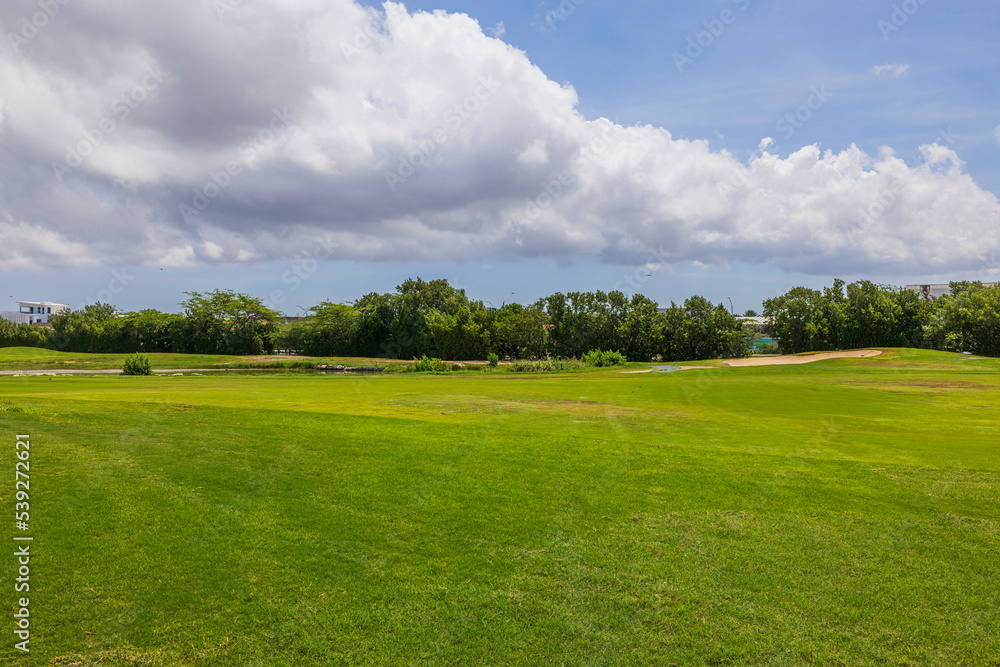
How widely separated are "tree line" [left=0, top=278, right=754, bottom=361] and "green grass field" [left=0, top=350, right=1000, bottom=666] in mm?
51260

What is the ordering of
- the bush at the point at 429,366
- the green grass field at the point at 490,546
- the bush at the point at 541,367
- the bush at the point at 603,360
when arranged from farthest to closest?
1. the bush at the point at 603,360
2. the bush at the point at 429,366
3. the bush at the point at 541,367
4. the green grass field at the point at 490,546

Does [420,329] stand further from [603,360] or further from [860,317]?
[860,317]

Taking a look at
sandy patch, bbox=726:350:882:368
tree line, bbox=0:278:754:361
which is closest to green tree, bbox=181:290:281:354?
tree line, bbox=0:278:754:361

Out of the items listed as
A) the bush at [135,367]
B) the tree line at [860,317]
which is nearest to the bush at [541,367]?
the bush at [135,367]

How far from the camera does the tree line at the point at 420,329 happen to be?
2534 inches

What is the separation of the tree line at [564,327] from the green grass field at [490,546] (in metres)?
51.5

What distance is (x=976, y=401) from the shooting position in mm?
22922

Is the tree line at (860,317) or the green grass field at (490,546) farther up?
the tree line at (860,317)

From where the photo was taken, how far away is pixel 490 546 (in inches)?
282

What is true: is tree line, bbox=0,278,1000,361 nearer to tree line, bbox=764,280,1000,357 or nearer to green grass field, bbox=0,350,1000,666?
tree line, bbox=764,280,1000,357

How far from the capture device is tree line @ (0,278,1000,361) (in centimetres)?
6238

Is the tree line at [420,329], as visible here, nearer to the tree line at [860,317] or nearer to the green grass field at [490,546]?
the tree line at [860,317]

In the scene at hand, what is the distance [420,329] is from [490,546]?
64954 millimetres

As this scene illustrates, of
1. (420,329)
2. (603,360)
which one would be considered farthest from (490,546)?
(420,329)
